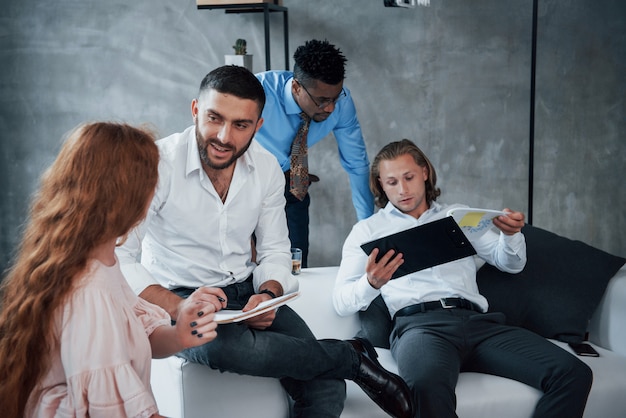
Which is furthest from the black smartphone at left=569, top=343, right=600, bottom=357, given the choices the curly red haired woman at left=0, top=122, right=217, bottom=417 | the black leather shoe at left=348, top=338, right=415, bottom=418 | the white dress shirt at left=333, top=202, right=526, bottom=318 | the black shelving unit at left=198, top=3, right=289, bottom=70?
the black shelving unit at left=198, top=3, right=289, bottom=70

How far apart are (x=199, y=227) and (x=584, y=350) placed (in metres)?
1.30

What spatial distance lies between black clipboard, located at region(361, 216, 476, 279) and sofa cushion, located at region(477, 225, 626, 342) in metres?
0.41

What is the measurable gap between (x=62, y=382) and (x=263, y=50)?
304 cm

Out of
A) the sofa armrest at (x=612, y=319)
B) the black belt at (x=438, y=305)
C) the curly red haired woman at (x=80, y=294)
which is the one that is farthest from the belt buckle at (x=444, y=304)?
the curly red haired woman at (x=80, y=294)

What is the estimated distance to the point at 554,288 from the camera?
241cm

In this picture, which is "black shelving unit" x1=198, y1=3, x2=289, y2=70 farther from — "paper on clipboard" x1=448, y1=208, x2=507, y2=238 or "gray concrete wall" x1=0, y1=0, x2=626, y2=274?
"paper on clipboard" x1=448, y1=208, x2=507, y2=238

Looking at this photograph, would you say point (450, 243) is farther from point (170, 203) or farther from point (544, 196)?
point (544, 196)

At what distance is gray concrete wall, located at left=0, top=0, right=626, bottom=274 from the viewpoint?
4.08m

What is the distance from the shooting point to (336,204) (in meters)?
4.31

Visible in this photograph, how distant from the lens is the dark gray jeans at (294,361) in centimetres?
182

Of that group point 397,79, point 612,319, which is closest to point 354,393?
point 612,319

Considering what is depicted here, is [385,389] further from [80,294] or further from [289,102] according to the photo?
[289,102]

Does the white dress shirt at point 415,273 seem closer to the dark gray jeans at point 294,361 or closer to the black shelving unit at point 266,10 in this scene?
the dark gray jeans at point 294,361

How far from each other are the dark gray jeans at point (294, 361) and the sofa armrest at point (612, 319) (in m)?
0.98
